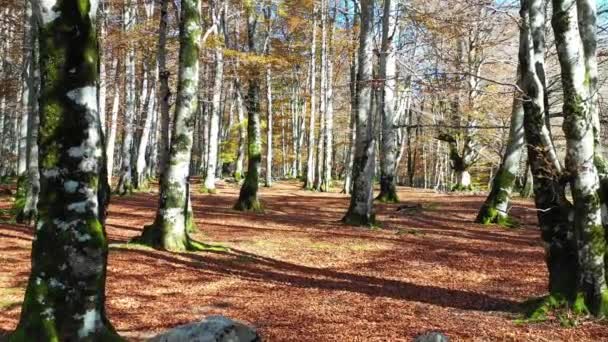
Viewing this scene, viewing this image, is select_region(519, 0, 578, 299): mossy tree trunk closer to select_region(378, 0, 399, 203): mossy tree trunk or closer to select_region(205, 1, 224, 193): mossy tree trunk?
select_region(378, 0, 399, 203): mossy tree trunk

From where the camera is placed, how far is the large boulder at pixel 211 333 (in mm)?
4316

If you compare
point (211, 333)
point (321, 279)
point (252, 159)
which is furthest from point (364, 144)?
point (211, 333)

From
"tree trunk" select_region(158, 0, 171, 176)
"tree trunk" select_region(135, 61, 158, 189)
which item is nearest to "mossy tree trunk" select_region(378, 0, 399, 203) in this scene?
"tree trunk" select_region(158, 0, 171, 176)

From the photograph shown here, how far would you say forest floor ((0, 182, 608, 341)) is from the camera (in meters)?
5.64

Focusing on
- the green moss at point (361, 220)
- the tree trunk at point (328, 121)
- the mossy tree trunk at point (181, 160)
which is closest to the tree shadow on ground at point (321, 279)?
the mossy tree trunk at point (181, 160)

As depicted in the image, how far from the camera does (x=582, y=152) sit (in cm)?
546

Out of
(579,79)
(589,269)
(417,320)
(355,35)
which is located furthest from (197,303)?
(355,35)

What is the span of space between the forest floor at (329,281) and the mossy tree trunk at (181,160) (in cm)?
41

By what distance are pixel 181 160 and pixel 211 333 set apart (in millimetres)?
5905

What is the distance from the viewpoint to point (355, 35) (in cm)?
2502

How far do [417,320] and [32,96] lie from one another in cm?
1079

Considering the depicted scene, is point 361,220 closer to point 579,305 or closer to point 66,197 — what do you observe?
point 579,305

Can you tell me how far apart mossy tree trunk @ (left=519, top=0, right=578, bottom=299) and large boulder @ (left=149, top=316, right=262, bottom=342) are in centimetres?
358

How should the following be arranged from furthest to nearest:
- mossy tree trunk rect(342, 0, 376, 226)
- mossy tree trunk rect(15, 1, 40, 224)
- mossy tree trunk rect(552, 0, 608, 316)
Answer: mossy tree trunk rect(342, 0, 376, 226) < mossy tree trunk rect(15, 1, 40, 224) < mossy tree trunk rect(552, 0, 608, 316)
